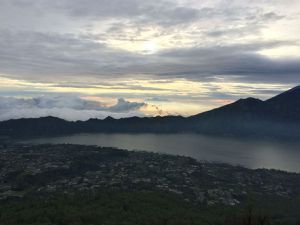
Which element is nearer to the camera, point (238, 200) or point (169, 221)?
point (169, 221)

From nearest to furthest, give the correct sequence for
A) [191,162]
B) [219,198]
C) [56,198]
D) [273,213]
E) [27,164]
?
[273,213]
[56,198]
[219,198]
[27,164]
[191,162]

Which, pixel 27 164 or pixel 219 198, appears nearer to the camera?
pixel 219 198

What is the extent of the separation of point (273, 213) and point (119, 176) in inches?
2415

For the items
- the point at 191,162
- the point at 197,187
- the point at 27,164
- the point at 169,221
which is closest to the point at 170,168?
the point at 191,162

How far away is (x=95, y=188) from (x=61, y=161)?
57.4 m

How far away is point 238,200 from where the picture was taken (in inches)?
4402

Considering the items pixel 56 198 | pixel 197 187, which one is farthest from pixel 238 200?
pixel 56 198

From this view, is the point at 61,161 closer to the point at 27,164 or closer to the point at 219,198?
the point at 27,164

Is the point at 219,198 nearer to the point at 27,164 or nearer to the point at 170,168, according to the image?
the point at 170,168

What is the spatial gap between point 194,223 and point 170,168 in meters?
79.2

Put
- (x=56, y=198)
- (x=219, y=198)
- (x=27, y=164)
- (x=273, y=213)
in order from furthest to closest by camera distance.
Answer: (x=27, y=164) → (x=219, y=198) → (x=56, y=198) → (x=273, y=213)

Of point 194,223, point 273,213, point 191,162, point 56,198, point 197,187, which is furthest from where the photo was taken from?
point 191,162

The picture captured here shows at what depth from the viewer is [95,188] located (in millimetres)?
116938

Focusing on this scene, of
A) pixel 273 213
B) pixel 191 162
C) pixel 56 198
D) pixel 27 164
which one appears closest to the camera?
pixel 273 213
